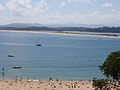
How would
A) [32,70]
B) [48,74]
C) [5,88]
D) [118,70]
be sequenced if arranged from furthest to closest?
[32,70] → [48,74] → [5,88] → [118,70]

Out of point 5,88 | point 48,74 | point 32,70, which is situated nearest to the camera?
point 5,88

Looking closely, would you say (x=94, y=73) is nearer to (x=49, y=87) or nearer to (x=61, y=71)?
(x=61, y=71)

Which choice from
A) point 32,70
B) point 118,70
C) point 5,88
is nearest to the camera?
point 118,70

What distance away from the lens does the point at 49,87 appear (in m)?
40.5

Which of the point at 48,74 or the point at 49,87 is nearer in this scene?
the point at 49,87

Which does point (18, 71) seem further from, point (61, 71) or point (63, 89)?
point (63, 89)

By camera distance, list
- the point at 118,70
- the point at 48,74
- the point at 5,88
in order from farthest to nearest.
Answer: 1. the point at 48,74
2. the point at 5,88
3. the point at 118,70

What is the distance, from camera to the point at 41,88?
39.4 meters

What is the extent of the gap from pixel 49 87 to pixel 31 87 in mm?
2145

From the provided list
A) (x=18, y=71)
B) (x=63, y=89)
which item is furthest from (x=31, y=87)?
(x=18, y=71)

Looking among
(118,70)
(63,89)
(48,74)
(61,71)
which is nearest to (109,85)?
(118,70)

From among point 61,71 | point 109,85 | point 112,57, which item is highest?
point 112,57

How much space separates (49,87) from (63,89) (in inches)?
82.5

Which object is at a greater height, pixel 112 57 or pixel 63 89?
pixel 112 57
